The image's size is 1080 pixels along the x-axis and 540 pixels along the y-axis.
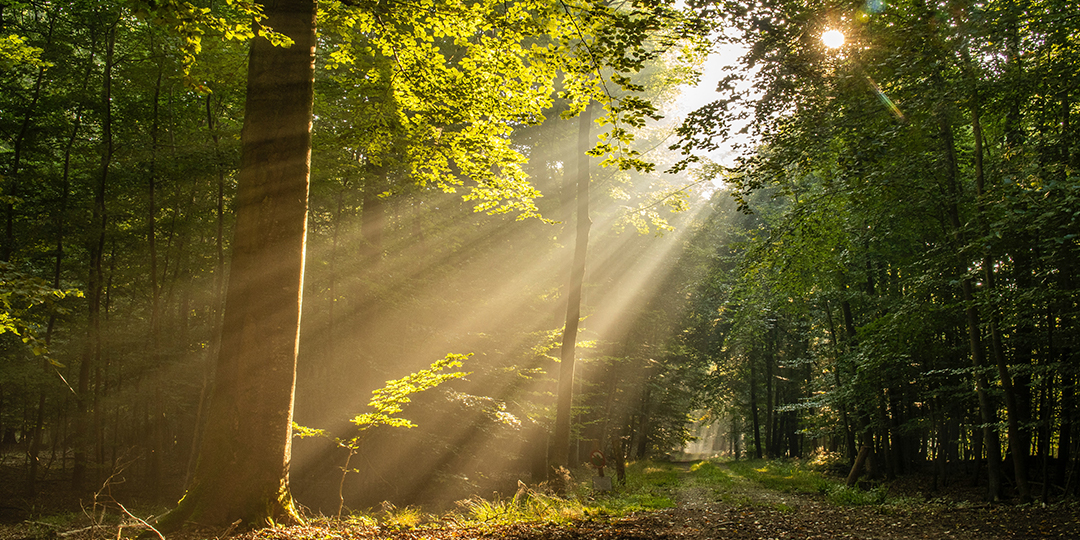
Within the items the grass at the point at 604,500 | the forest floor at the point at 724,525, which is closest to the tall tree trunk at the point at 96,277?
the forest floor at the point at 724,525

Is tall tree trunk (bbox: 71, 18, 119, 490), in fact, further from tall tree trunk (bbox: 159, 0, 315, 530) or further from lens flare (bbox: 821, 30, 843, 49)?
lens flare (bbox: 821, 30, 843, 49)

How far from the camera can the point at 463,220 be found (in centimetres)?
1547

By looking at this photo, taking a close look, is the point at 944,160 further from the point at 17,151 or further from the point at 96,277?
the point at 17,151

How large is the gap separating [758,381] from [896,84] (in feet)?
82.0

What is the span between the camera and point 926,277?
961cm

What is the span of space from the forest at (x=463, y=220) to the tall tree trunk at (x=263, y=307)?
2 cm

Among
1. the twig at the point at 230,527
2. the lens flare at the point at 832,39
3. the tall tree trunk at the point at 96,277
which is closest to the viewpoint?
the twig at the point at 230,527

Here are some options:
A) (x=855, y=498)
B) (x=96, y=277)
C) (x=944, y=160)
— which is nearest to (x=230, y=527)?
(x=96, y=277)

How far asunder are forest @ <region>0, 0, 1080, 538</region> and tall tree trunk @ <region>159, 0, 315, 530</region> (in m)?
0.02

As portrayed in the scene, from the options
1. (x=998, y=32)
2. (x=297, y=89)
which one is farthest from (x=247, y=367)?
(x=998, y=32)

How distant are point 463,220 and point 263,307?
436 inches

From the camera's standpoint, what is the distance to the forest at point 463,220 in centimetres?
484

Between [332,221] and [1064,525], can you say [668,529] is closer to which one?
[1064,525]

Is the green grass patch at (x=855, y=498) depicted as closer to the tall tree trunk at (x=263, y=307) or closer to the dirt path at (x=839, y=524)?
the dirt path at (x=839, y=524)
